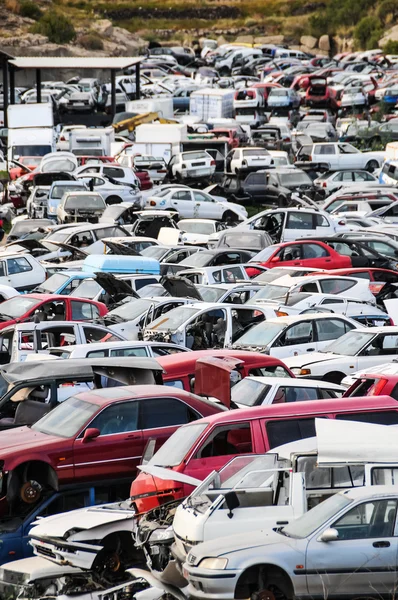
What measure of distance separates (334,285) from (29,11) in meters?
A: 61.6

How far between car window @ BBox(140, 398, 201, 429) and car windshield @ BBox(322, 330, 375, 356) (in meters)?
4.97

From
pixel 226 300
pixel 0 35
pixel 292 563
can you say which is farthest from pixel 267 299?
pixel 0 35

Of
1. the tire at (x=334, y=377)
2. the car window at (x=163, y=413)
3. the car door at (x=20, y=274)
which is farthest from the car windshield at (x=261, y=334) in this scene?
the car door at (x=20, y=274)

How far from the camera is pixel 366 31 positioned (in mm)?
86000

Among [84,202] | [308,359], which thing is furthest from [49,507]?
[84,202]

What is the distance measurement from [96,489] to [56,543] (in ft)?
5.51

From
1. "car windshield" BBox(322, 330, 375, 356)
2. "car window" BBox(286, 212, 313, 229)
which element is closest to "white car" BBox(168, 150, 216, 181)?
"car window" BBox(286, 212, 313, 229)

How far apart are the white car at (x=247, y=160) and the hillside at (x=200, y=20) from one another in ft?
117

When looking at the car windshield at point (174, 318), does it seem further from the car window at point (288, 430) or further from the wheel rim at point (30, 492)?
the car window at point (288, 430)

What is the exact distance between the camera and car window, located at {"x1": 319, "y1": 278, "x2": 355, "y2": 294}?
21766mm

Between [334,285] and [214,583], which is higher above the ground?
[214,583]

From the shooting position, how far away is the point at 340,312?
20250 millimetres

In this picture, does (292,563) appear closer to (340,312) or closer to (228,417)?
(228,417)

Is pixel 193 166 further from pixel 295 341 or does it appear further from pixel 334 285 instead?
pixel 295 341
